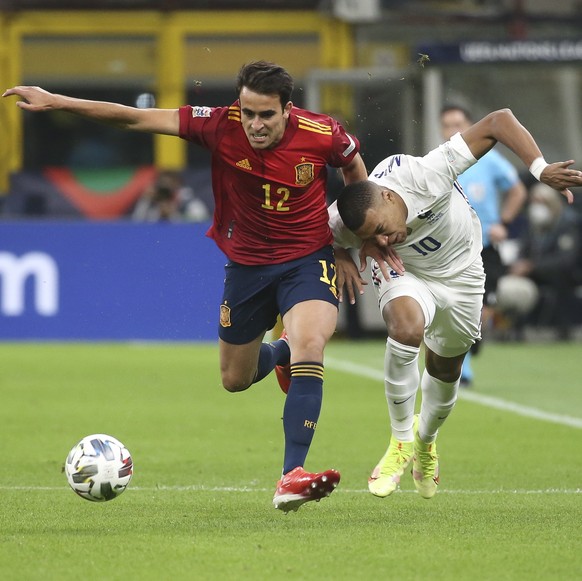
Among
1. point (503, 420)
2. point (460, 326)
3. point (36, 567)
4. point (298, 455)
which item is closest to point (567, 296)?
point (503, 420)

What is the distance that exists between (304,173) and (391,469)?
1.45m

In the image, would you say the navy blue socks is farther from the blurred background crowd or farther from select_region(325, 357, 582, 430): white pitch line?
the blurred background crowd

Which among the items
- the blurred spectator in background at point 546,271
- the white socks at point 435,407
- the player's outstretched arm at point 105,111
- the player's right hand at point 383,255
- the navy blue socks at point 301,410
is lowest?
the blurred spectator in background at point 546,271

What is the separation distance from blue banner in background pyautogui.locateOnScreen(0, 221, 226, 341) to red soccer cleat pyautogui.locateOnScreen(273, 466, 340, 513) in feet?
35.5

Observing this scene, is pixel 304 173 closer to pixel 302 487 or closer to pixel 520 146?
pixel 520 146

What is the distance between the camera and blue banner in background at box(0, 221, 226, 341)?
57.2 ft

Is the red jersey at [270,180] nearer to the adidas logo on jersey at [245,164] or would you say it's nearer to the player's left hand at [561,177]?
the adidas logo on jersey at [245,164]

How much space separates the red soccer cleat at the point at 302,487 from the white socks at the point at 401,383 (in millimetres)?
1075

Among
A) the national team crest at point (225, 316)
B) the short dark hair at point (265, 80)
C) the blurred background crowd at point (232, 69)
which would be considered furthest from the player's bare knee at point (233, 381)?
the blurred background crowd at point (232, 69)

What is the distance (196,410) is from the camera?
11.4 m

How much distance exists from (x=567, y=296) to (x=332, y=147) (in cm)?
Answer: 1236

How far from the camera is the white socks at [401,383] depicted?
721 cm

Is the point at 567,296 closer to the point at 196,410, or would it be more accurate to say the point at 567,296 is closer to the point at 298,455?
the point at 196,410

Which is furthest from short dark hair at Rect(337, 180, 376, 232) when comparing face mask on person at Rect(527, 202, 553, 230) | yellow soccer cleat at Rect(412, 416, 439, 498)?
face mask on person at Rect(527, 202, 553, 230)
